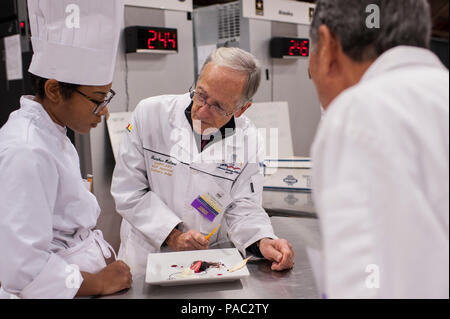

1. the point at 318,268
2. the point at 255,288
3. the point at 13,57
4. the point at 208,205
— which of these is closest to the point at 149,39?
the point at 13,57

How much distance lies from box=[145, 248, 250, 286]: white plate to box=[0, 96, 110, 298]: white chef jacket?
0.20 m

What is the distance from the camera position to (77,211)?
3.76 ft

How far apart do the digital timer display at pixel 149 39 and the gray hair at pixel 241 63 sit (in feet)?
4.17

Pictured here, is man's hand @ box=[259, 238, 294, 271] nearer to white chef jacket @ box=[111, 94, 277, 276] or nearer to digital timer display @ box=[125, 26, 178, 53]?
white chef jacket @ box=[111, 94, 277, 276]

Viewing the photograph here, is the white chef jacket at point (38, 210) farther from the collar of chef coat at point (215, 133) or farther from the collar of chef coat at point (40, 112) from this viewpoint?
the collar of chef coat at point (215, 133)

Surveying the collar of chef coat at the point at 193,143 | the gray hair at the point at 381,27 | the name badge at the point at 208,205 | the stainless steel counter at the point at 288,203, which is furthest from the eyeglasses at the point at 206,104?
the gray hair at the point at 381,27

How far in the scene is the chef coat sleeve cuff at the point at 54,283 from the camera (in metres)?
0.97

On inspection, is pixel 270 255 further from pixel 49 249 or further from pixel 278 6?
pixel 278 6

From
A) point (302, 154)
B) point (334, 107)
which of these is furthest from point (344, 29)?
point (302, 154)

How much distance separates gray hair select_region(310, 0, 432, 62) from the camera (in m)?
0.68

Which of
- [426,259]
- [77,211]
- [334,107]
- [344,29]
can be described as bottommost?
[77,211]

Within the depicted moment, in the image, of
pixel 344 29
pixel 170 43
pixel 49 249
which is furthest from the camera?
pixel 170 43

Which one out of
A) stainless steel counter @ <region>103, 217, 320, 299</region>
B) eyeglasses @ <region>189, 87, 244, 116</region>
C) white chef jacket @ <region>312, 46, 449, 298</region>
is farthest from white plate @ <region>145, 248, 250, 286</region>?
white chef jacket @ <region>312, 46, 449, 298</region>
